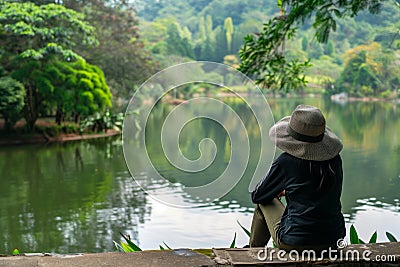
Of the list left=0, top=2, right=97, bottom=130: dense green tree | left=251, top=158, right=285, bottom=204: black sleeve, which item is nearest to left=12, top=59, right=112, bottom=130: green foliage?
left=0, top=2, right=97, bottom=130: dense green tree

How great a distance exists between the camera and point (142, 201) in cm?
767

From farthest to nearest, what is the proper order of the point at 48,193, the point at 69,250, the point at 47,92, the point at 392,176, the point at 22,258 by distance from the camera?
the point at 47,92 → the point at 392,176 → the point at 48,193 → the point at 69,250 → the point at 22,258

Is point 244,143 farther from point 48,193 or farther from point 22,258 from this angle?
point 48,193

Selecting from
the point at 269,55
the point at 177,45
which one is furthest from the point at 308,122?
the point at 177,45

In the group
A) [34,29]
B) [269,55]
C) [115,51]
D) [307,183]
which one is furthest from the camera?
[115,51]

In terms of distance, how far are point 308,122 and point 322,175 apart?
191mm

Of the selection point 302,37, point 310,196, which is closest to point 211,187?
point 310,196

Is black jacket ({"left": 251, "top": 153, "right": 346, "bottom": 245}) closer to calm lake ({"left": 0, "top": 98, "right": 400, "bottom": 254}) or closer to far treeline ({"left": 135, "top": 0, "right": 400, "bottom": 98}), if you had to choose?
calm lake ({"left": 0, "top": 98, "right": 400, "bottom": 254})

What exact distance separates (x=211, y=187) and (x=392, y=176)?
7368mm

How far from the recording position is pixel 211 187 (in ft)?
8.77

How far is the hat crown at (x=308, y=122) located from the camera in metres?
2.08

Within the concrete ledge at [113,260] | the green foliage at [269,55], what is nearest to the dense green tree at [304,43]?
the green foliage at [269,55]

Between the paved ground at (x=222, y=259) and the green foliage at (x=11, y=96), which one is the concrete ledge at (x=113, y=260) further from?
the green foliage at (x=11, y=96)

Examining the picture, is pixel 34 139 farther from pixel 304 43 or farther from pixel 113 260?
pixel 304 43
